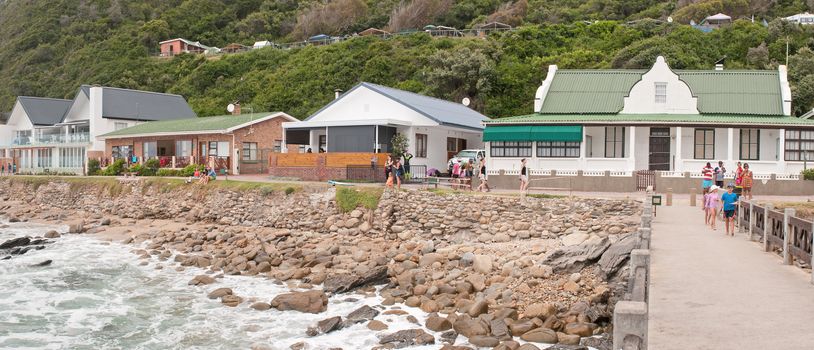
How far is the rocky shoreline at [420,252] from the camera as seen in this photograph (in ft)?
46.9

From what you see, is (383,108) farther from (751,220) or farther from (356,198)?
(751,220)

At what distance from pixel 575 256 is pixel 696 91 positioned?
19.0m

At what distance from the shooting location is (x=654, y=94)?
1235 inches

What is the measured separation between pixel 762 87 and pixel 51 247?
34817 mm

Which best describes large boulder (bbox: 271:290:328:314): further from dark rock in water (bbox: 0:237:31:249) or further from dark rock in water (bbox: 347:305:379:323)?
dark rock in water (bbox: 0:237:31:249)

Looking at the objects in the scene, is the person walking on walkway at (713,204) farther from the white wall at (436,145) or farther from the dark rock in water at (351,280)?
the white wall at (436,145)

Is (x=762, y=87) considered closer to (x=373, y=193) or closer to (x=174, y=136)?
(x=373, y=193)

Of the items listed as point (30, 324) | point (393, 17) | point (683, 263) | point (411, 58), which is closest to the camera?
point (683, 263)

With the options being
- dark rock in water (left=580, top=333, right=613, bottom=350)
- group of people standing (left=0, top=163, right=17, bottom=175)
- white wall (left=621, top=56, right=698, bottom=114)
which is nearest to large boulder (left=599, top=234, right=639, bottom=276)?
dark rock in water (left=580, top=333, right=613, bottom=350)

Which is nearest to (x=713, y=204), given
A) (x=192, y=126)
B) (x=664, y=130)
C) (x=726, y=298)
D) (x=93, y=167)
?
(x=726, y=298)

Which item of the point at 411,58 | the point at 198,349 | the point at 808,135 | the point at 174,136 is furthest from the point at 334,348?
the point at 411,58

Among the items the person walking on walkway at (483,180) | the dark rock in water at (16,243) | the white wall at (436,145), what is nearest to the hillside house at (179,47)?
the white wall at (436,145)

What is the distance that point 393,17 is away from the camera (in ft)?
309

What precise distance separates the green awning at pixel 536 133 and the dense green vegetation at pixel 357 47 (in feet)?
78.8
